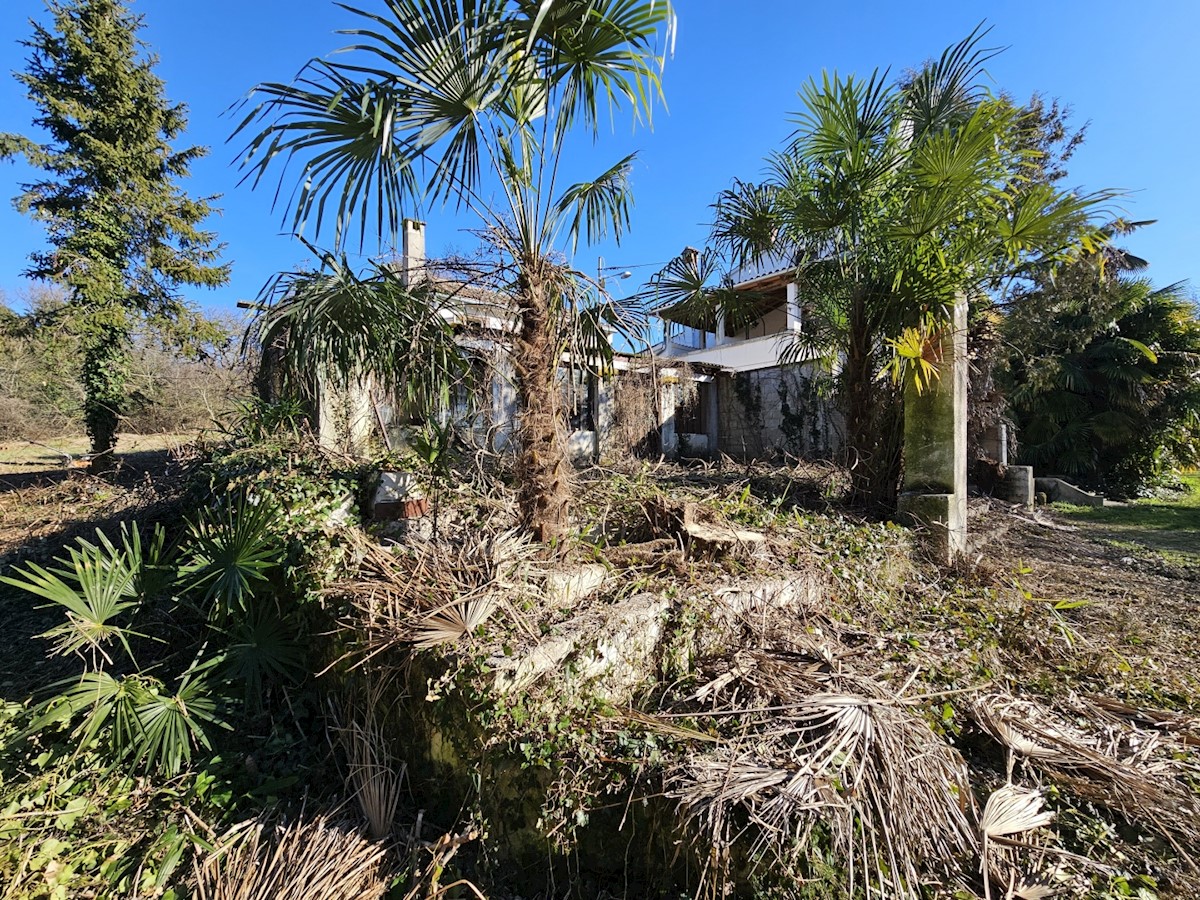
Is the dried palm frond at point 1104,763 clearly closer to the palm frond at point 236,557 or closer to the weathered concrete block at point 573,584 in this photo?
the weathered concrete block at point 573,584

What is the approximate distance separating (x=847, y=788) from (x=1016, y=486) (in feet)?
32.2

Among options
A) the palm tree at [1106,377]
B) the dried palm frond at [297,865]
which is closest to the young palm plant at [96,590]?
the dried palm frond at [297,865]

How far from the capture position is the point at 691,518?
3830mm

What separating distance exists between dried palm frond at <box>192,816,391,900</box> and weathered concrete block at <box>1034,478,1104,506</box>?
1297 centimetres

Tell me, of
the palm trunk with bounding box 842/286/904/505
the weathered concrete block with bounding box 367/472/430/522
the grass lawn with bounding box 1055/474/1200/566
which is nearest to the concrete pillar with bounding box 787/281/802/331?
the palm trunk with bounding box 842/286/904/505

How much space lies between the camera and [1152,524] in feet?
27.0

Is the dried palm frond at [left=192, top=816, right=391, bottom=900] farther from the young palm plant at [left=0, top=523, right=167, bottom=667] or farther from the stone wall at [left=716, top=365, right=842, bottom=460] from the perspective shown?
the stone wall at [left=716, top=365, right=842, bottom=460]

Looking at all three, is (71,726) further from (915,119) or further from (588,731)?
(915,119)

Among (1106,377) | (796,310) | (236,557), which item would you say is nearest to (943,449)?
(796,310)

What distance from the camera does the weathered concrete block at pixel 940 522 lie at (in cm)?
485

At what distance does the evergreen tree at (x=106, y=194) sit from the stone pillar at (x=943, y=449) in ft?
48.7

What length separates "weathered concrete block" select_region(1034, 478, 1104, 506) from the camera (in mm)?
10141

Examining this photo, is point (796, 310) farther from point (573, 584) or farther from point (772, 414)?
point (573, 584)

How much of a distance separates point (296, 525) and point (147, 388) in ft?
39.5
